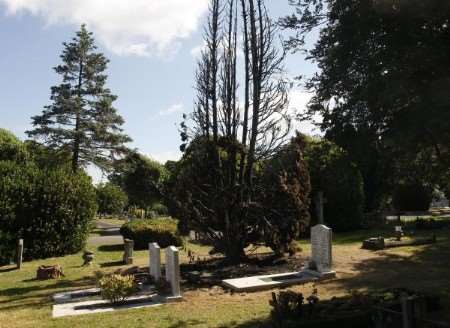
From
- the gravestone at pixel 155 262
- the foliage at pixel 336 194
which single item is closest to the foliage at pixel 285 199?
the gravestone at pixel 155 262

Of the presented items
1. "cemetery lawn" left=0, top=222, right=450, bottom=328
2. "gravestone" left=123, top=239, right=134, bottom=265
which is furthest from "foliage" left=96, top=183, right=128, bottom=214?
"gravestone" left=123, top=239, right=134, bottom=265

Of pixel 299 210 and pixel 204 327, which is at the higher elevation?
pixel 299 210

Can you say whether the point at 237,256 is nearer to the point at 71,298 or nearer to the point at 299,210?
the point at 299,210

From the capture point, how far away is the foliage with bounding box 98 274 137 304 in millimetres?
12078

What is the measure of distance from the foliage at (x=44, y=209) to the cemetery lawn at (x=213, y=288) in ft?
3.96

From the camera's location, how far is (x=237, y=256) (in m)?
17.2

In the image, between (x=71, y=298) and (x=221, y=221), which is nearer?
(x=71, y=298)

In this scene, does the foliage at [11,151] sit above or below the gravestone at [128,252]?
above

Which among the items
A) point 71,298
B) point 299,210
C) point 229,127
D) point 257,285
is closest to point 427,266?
point 299,210

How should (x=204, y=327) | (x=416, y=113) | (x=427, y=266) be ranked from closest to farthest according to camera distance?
(x=416, y=113) → (x=204, y=327) → (x=427, y=266)

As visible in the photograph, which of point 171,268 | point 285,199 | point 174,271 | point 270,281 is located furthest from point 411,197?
point 174,271

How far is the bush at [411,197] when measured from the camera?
43156mm

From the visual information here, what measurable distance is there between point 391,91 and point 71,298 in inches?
Answer: 401

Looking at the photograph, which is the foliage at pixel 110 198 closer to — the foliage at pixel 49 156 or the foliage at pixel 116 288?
the foliage at pixel 49 156
